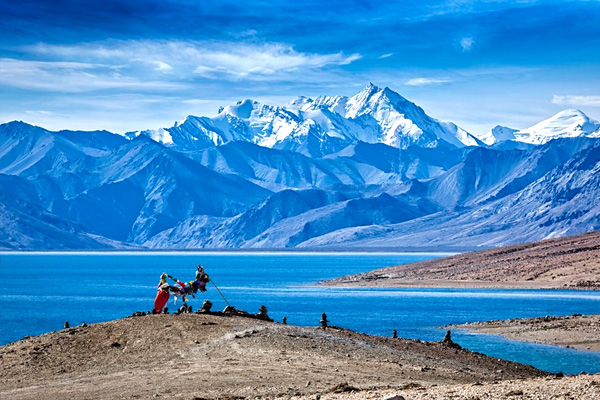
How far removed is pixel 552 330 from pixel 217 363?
5243 centimetres

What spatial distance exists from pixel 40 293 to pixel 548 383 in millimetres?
155755

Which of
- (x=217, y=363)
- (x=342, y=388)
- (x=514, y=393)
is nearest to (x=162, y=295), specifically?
(x=217, y=363)

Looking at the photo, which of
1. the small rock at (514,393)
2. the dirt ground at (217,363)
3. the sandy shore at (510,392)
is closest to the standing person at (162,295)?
Result: the dirt ground at (217,363)

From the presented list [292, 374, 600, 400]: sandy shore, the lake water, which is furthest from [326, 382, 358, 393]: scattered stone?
the lake water

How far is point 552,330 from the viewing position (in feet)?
283

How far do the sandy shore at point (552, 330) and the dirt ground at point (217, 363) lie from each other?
29.3 meters

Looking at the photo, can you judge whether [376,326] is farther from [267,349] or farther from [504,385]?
[504,385]

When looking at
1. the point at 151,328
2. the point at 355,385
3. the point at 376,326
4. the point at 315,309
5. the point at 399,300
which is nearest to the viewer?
the point at 355,385

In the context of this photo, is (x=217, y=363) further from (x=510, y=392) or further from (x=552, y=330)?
(x=552, y=330)

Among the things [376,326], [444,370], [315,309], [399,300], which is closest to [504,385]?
[444,370]

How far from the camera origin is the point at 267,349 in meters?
42.5

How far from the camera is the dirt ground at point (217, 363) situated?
35.9 m

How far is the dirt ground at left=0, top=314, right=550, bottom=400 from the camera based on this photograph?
3588cm

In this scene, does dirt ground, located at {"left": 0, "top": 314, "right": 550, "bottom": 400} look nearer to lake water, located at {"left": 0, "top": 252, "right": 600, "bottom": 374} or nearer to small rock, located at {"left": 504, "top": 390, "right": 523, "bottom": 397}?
small rock, located at {"left": 504, "top": 390, "right": 523, "bottom": 397}
